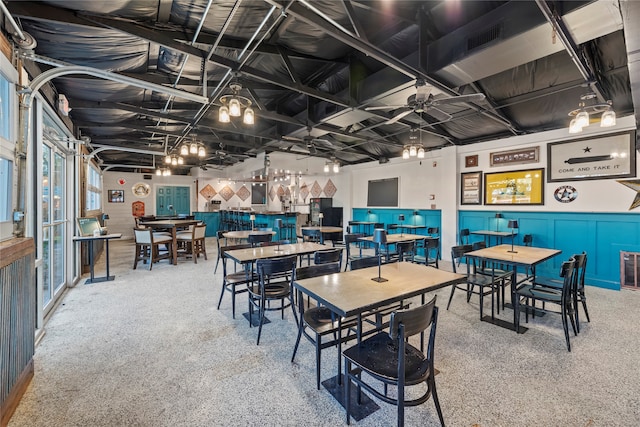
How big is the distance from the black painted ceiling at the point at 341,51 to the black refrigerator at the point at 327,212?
5136mm

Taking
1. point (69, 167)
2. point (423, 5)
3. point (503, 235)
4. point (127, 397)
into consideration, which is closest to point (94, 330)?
point (127, 397)

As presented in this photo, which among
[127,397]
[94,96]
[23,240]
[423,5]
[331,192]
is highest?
[423,5]

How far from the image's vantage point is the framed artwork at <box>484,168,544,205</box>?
216 inches

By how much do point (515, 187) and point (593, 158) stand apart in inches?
49.9

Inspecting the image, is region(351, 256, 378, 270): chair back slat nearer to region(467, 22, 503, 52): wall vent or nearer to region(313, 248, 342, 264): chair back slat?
region(313, 248, 342, 264): chair back slat

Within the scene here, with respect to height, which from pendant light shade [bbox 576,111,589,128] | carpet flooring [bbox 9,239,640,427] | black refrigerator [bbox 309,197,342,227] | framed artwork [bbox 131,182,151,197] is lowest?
carpet flooring [bbox 9,239,640,427]

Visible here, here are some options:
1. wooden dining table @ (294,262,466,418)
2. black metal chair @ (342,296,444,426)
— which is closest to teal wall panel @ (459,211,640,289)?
wooden dining table @ (294,262,466,418)

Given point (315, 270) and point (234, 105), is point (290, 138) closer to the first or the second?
point (234, 105)

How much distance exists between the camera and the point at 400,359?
4.69 ft

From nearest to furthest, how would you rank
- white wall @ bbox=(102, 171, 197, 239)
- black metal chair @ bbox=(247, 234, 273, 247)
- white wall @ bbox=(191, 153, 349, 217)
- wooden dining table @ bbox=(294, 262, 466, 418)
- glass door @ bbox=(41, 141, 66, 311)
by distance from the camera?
wooden dining table @ bbox=(294, 262, 466, 418) → glass door @ bbox=(41, 141, 66, 311) → black metal chair @ bbox=(247, 234, 273, 247) → white wall @ bbox=(191, 153, 349, 217) → white wall @ bbox=(102, 171, 197, 239)

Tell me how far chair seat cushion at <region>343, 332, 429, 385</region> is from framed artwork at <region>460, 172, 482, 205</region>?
5.72 m

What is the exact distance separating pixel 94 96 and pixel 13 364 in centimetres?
378

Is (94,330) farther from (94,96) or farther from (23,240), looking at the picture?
(94,96)

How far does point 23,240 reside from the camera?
2090 millimetres
